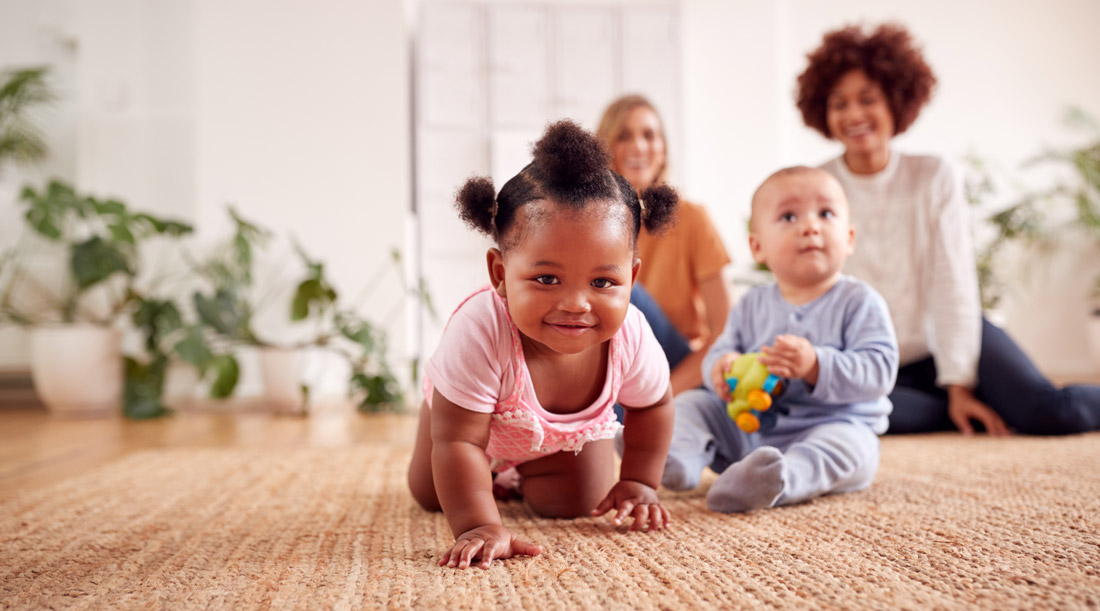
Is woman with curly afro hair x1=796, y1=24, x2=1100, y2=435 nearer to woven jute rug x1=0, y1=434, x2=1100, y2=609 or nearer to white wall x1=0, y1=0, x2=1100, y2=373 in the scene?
woven jute rug x1=0, y1=434, x2=1100, y2=609

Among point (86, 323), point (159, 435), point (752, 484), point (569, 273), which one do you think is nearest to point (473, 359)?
point (569, 273)

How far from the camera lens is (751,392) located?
1.25 metres

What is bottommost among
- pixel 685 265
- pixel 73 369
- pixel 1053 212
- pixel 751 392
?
pixel 73 369

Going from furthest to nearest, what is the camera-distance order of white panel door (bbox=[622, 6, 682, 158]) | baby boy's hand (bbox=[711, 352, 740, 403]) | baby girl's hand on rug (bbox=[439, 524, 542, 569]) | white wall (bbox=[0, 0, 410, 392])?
white panel door (bbox=[622, 6, 682, 158]), white wall (bbox=[0, 0, 410, 392]), baby boy's hand (bbox=[711, 352, 740, 403]), baby girl's hand on rug (bbox=[439, 524, 542, 569])

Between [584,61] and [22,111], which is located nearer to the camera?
[22,111]

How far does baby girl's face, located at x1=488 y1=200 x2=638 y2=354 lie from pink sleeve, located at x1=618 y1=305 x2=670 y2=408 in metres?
0.13

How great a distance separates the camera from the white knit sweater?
1.97 metres

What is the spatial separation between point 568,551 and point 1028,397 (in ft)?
5.08

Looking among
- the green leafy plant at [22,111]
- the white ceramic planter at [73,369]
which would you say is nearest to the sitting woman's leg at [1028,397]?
the white ceramic planter at [73,369]

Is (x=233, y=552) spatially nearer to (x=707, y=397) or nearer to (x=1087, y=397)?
(x=707, y=397)

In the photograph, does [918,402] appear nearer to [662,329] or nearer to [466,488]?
[662,329]

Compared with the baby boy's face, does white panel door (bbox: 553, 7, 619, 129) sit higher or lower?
higher

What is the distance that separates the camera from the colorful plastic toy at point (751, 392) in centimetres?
124

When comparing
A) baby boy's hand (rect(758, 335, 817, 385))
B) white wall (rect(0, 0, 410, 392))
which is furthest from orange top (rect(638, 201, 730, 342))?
white wall (rect(0, 0, 410, 392))
